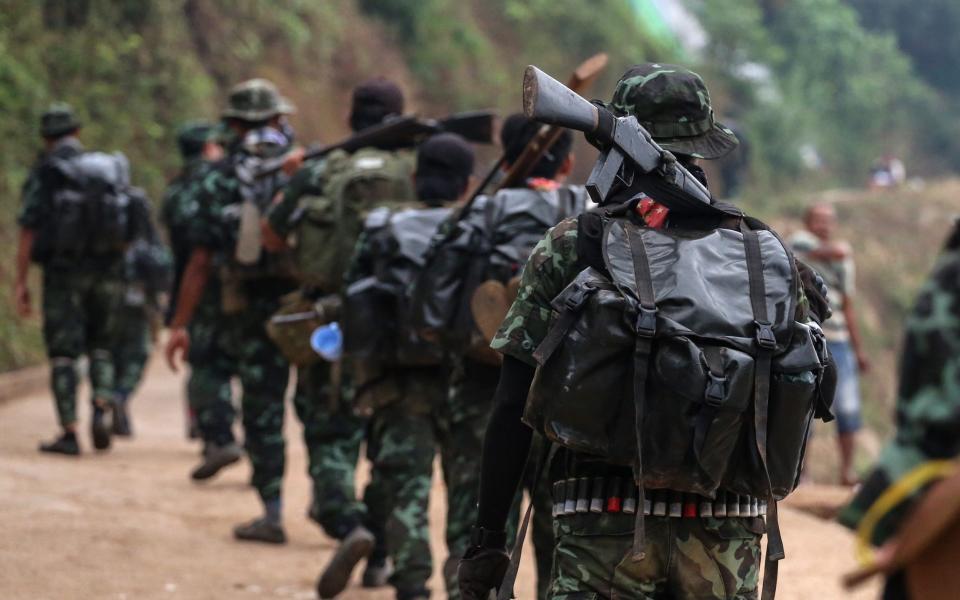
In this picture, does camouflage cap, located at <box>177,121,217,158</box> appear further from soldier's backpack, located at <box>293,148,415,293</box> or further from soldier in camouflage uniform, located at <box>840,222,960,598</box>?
soldier in camouflage uniform, located at <box>840,222,960,598</box>

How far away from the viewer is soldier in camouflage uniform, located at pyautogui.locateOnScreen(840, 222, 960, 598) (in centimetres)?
244

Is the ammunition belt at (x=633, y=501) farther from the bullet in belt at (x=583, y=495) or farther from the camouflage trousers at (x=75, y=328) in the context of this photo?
the camouflage trousers at (x=75, y=328)

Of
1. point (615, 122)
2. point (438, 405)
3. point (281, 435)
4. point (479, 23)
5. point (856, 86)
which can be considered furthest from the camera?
point (856, 86)

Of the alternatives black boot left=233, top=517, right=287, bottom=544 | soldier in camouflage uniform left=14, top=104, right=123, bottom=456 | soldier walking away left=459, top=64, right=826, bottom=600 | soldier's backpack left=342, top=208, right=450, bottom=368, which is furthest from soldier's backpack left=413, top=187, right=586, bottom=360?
soldier in camouflage uniform left=14, top=104, right=123, bottom=456

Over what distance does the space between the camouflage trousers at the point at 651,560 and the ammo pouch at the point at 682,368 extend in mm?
165

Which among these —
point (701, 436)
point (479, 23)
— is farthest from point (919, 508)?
point (479, 23)

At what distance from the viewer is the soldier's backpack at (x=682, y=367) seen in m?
3.38

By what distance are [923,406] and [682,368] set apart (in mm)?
946

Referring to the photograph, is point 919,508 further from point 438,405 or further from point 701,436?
point 438,405

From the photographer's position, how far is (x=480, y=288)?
207 inches

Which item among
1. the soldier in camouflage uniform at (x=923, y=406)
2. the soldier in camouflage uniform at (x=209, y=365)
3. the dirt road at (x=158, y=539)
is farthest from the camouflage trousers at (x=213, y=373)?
the soldier in camouflage uniform at (x=923, y=406)

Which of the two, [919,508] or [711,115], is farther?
[711,115]

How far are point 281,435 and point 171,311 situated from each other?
2197 millimetres

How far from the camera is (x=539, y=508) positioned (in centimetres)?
552
